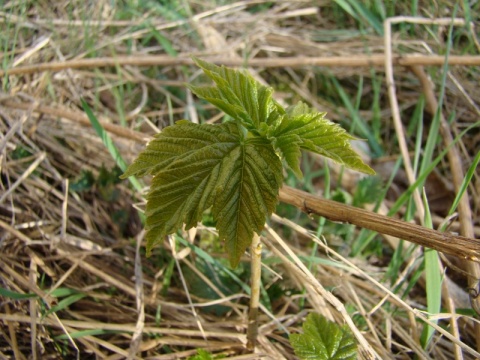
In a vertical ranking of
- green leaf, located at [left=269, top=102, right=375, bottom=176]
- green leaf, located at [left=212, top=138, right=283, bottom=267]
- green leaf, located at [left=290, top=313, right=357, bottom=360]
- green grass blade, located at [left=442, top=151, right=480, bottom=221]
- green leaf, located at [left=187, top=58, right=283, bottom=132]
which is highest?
green leaf, located at [left=187, top=58, right=283, bottom=132]

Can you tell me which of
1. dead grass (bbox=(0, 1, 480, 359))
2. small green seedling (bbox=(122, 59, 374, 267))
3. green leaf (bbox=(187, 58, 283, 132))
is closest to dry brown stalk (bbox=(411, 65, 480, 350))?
dead grass (bbox=(0, 1, 480, 359))

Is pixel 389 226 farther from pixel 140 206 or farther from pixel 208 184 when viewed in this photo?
pixel 140 206

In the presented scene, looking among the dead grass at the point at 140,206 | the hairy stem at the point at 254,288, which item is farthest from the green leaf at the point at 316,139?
the dead grass at the point at 140,206

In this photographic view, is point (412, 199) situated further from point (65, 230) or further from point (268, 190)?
point (65, 230)

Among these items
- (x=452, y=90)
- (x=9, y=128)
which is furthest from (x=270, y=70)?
(x=9, y=128)

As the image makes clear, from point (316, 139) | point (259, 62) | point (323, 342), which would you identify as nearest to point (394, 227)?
point (316, 139)

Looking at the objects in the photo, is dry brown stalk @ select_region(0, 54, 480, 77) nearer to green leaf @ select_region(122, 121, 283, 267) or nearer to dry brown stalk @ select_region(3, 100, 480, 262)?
dry brown stalk @ select_region(3, 100, 480, 262)
